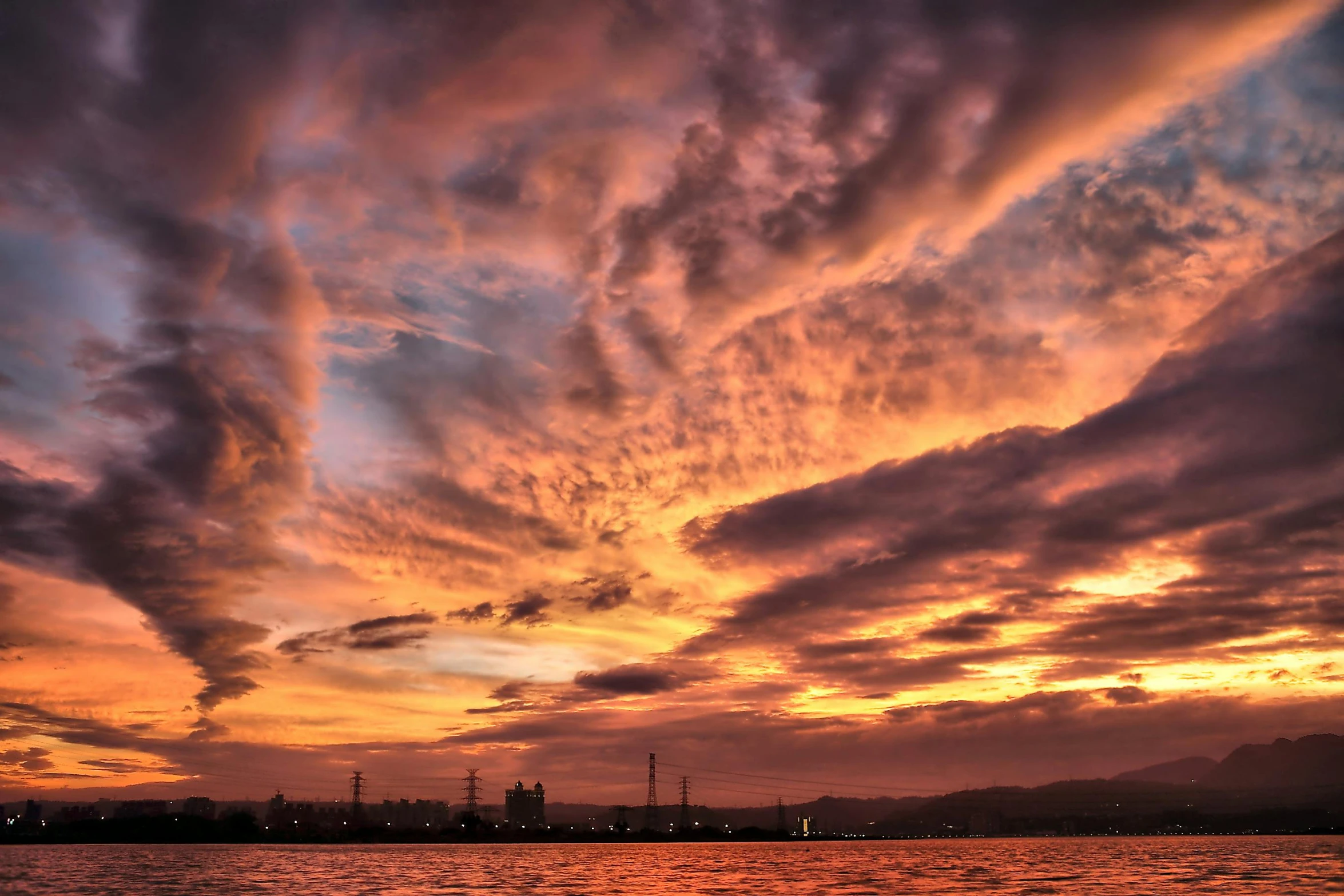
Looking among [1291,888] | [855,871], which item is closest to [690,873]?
[855,871]

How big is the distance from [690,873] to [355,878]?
218 ft

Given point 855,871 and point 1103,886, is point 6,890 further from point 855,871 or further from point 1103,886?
point 1103,886

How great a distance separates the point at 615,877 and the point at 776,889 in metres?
50.4

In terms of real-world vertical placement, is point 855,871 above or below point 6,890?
below

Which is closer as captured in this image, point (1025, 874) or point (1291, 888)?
point (1291, 888)

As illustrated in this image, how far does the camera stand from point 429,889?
13988 cm

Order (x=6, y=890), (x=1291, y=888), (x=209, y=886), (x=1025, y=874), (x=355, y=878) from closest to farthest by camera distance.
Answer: (x=1291, y=888) < (x=6, y=890) < (x=209, y=886) < (x=355, y=878) < (x=1025, y=874)

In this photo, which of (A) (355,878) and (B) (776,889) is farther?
(A) (355,878)

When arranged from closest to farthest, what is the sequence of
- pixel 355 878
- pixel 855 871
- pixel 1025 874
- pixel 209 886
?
pixel 209 886 < pixel 355 878 < pixel 1025 874 < pixel 855 871

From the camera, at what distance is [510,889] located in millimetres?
141000

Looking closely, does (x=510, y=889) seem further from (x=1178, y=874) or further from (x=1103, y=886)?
(x=1178, y=874)

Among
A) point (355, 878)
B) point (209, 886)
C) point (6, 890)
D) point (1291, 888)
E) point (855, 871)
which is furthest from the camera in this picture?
point (855, 871)

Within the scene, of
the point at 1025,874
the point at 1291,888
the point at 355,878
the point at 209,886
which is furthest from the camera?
the point at 1025,874

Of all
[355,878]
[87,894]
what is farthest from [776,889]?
[87,894]
